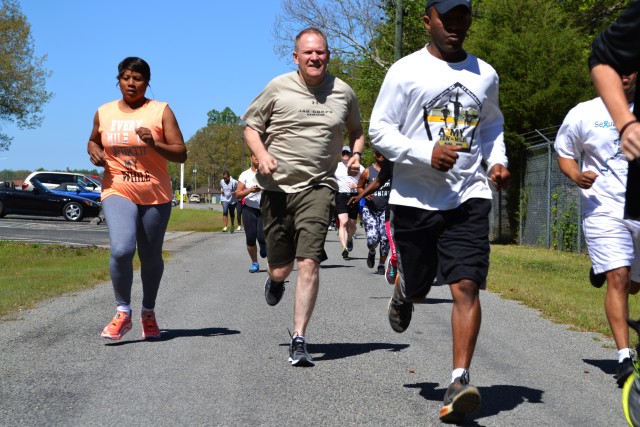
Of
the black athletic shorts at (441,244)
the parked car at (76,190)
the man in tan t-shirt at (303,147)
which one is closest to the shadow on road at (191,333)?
the man in tan t-shirt at (303,147)

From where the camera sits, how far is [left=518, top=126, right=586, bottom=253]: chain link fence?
1897 centimetres

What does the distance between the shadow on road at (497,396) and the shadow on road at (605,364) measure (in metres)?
0.91

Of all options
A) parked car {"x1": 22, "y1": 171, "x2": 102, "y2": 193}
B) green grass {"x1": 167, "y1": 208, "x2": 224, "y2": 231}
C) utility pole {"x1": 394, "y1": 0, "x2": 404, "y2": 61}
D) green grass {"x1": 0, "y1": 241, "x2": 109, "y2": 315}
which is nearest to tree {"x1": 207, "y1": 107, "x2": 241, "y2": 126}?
green grass {"x1": 167, "y1": 208, "x2": 224, "y2": 231}

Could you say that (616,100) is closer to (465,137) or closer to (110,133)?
(465,137)

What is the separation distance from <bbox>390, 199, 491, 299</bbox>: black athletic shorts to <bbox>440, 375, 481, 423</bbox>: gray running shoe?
21.9 inches

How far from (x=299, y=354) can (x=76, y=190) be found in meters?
32.8

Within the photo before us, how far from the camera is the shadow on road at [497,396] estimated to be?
500 centimetres

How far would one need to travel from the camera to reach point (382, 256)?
14.0m

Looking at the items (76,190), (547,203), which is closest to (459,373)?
(547,203)

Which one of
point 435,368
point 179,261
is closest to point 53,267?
point 179,261

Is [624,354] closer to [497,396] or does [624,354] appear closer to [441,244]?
[497,396]

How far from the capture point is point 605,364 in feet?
21.1

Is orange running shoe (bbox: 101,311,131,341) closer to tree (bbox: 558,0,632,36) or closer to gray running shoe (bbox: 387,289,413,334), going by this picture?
gray running shoe (bbox: 387,289,413,334)

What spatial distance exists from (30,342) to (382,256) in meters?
7.55
